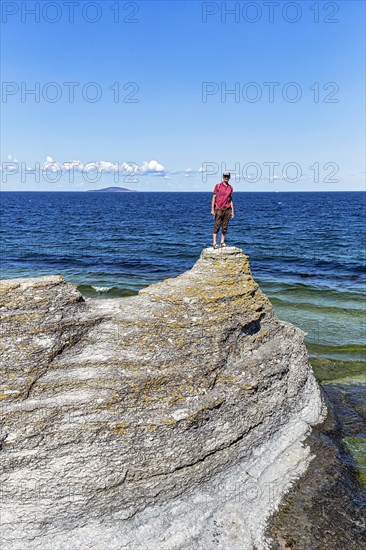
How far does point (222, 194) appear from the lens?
15.8 meters

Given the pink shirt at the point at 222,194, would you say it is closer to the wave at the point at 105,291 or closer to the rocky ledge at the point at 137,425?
the rocky ledge at the point at 137,425

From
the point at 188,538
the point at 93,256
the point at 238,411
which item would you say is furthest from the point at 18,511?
the point at 93,256

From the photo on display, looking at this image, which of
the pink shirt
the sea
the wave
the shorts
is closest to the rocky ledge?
the sea

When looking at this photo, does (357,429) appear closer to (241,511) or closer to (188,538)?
(241,511)

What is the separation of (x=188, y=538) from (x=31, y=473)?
3.75 metres

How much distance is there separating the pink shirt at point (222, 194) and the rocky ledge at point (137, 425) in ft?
14.7

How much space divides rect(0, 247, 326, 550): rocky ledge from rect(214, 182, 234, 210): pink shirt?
4.47 metres

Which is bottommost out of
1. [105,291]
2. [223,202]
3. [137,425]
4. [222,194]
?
[137,425]

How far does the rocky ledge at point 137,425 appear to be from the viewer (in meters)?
9.26

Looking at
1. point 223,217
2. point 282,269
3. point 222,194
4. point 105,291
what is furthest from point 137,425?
point 282,269

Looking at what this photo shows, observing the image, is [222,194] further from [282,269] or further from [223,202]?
[282,269]

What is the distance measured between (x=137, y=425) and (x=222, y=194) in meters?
9.20

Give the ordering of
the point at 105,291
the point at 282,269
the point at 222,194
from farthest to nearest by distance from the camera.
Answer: the point at 282,269, the point at 105,291, the point at 222,194

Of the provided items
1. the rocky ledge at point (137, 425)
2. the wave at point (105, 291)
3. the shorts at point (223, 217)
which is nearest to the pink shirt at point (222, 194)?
the shorts at point (223, 217)
